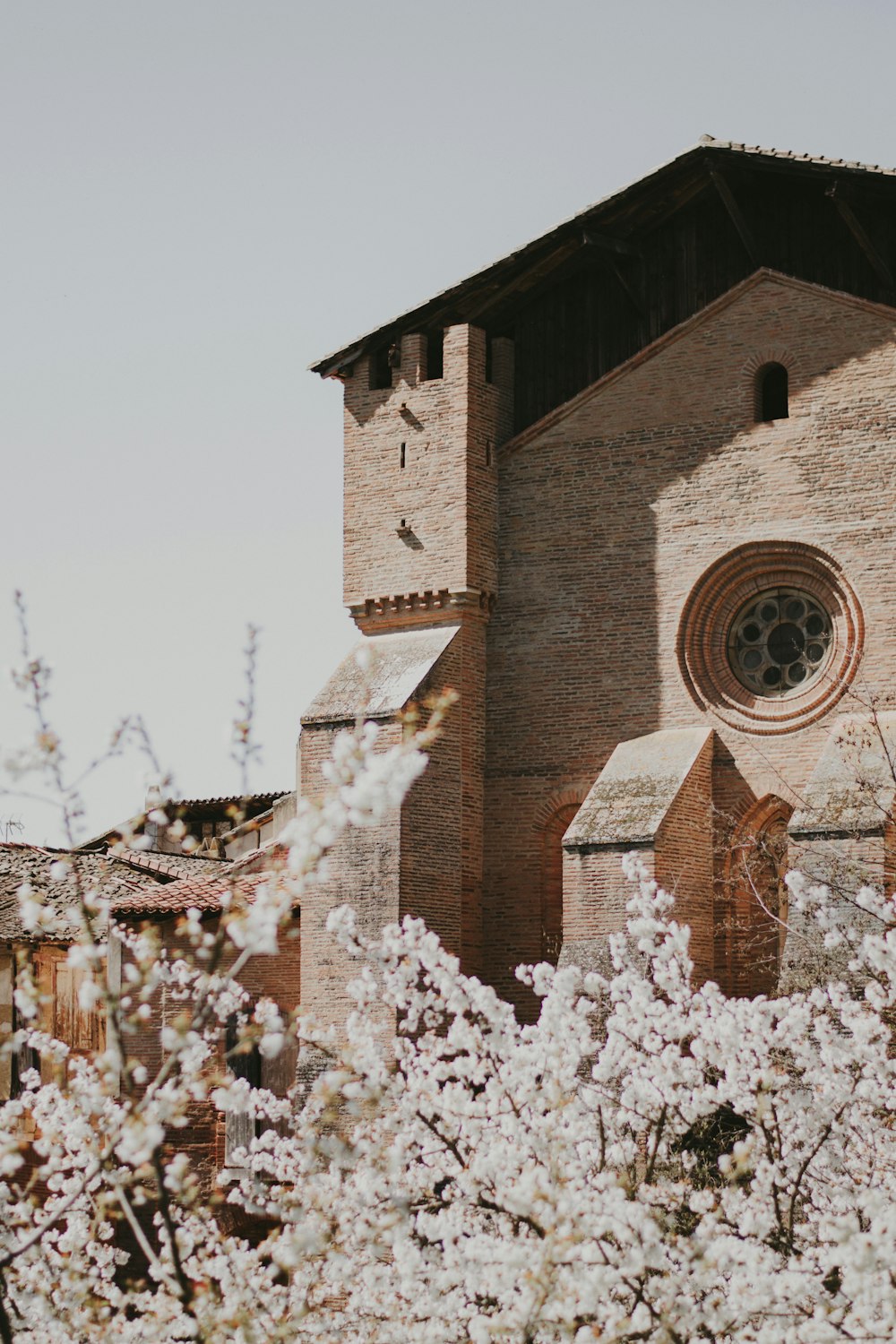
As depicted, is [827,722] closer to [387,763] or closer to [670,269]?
[670,269]

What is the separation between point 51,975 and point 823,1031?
47.1 ft

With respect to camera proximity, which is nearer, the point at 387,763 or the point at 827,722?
the point at 387,763

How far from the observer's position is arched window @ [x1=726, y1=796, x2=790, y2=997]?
18547 mm

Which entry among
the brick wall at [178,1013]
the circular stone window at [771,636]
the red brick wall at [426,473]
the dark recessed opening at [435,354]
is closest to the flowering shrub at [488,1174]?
the circular stone window at [771,636]

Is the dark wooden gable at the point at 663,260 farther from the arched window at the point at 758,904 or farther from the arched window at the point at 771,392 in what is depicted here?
the arched window at the point at 758,904

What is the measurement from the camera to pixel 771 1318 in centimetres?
1020

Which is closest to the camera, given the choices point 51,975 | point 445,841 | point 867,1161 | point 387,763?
point 387,763

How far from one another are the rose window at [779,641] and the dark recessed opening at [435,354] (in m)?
4.80

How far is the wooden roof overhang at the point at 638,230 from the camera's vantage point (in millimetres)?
19250

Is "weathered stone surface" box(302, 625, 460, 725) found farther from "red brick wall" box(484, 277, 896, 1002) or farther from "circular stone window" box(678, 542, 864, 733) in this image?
"circular stone window" box(678, 542, 864, 733)

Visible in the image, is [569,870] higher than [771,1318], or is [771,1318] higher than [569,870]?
[569,870]

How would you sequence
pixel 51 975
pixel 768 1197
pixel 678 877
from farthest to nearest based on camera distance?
1. pixel 51 975
2. pixel 678 877
3. pixel 768 1197

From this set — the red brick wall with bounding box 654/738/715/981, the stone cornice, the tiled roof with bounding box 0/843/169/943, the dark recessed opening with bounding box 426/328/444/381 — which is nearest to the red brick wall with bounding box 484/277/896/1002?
the red brick wall with bounding box 654/738/715/981

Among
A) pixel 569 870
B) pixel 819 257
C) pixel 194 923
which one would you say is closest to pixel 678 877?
pixel 569 870
